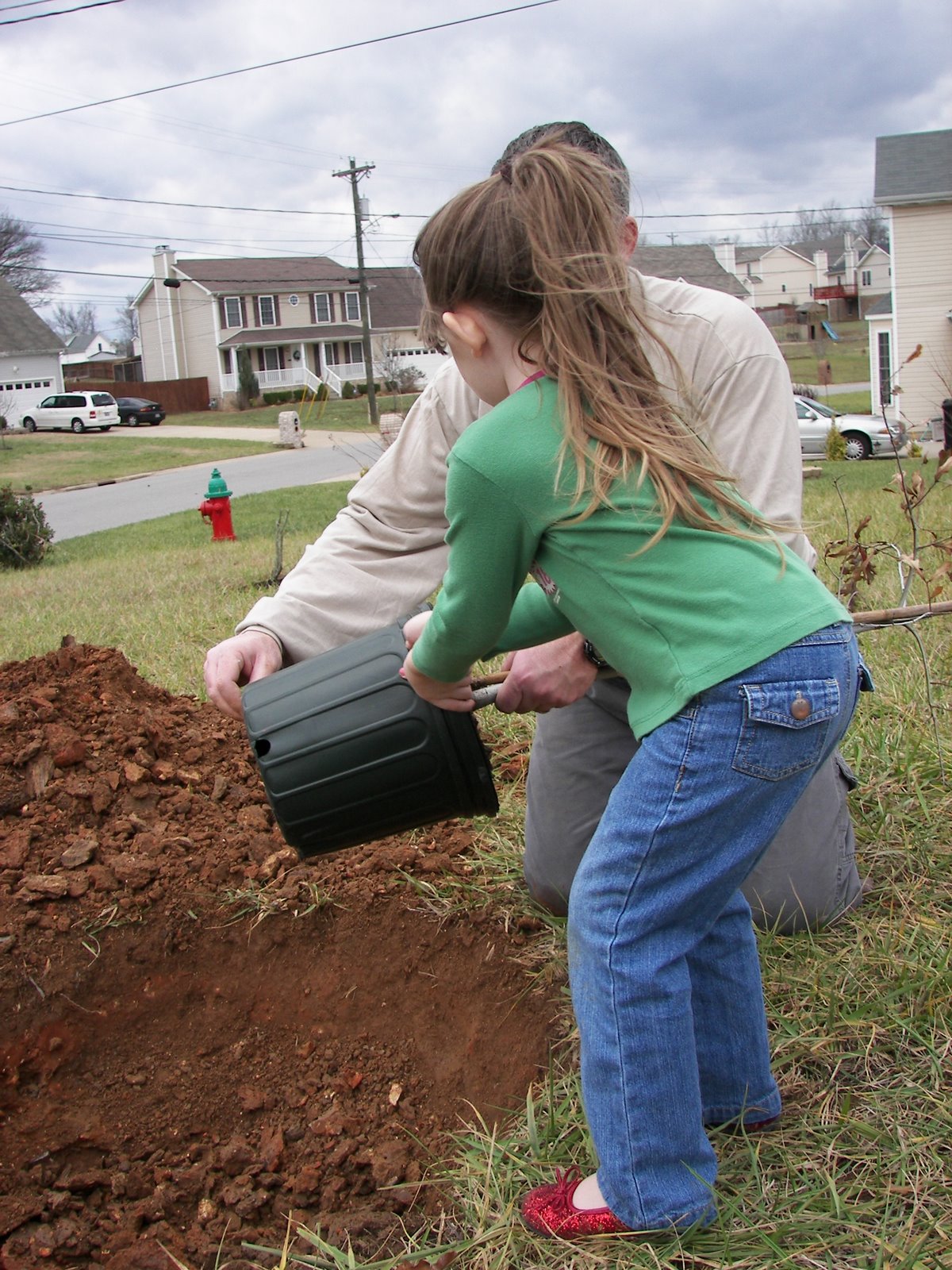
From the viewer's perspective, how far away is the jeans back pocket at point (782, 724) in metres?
1.33

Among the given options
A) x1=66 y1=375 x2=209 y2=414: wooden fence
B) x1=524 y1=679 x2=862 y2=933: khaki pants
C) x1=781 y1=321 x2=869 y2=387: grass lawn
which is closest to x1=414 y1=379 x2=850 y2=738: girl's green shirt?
x1=524 y1=679 x2=862 y2=933: khaki pants

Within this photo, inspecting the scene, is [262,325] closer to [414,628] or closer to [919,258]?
[919,258]

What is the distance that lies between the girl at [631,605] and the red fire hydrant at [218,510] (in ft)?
28.9

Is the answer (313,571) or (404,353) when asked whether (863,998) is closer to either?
(313,571)

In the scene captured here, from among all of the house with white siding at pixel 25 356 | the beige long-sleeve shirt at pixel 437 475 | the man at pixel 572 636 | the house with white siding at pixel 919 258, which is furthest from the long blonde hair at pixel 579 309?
the house with white siding at pixel 25 356

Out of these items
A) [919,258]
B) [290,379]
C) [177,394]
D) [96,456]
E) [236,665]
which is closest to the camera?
[236,665]

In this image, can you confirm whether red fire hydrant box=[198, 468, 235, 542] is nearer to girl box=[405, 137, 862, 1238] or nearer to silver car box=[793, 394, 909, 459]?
girl box=[405, 137, 862, 1238]

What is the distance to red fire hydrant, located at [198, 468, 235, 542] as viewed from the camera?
10016 millimetres

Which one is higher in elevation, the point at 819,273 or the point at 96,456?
the point at 819,273

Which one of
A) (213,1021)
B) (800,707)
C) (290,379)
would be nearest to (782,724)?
(800,707)

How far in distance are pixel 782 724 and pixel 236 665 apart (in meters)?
1.11

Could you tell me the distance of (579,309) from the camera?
1.39m

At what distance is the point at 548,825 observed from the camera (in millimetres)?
2330

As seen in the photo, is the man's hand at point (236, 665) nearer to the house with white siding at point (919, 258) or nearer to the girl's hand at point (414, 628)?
the girl's hand at point (414, 628)
